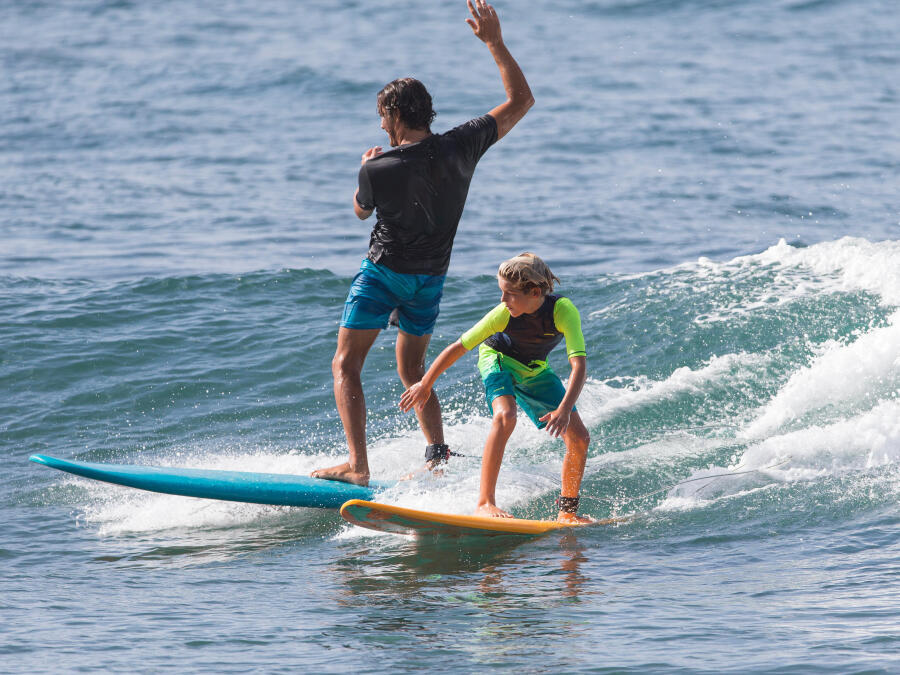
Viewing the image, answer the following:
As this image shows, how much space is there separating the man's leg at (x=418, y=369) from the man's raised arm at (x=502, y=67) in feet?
4.60

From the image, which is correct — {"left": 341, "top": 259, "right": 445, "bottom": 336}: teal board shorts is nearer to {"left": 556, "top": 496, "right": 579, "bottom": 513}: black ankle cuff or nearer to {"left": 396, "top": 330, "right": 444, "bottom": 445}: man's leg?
{"left": 396, "top": 330, "right": 444, "bottom": 445}: man's leg

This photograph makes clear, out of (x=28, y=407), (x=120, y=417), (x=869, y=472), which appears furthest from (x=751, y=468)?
(x=28, y=407)

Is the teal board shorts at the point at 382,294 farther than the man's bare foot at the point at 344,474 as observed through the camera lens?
No

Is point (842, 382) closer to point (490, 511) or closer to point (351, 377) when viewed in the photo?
point (490, 511)

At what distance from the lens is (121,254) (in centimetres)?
1538

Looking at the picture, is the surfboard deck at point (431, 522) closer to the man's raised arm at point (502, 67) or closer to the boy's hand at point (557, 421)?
the boy's hand at point (557, 421)

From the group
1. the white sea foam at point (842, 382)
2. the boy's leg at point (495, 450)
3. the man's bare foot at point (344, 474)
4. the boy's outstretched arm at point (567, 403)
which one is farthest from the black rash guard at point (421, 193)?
the white sea foam at point (842, 382)

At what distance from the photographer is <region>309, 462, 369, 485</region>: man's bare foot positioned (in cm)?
724

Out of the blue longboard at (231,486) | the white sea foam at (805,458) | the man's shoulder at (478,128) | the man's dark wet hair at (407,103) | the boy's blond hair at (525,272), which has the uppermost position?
the man's dark wet hair at (407,103)

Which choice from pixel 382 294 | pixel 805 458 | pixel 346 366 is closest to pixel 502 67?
pixel 382 294

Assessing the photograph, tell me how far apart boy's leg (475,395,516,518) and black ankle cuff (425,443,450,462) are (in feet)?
1.41

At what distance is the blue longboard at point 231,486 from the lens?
728 centimetres

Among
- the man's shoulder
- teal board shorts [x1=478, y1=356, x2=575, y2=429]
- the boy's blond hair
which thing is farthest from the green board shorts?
the man's shoulder

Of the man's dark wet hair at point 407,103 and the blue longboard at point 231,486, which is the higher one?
the man's dark wet hair at point 407,103
